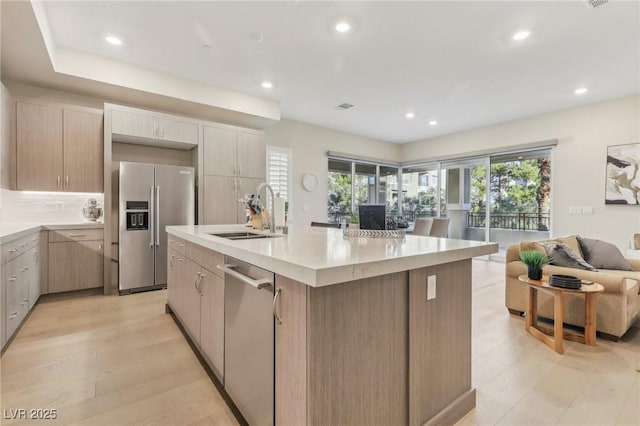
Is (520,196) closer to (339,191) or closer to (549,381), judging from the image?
(339,191)

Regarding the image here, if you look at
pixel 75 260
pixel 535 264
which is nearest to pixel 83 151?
pixel 75 260

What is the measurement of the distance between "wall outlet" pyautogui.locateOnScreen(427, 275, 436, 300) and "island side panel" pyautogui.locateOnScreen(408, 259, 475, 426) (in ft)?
0.06

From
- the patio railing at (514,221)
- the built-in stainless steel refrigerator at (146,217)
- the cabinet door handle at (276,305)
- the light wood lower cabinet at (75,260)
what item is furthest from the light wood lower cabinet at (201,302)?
the patio railing at (514,221)

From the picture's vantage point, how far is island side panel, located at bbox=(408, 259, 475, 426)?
136 centimetres

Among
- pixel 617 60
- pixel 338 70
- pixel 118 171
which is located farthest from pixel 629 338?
pixel 118 171

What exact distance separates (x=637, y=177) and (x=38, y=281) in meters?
8.07

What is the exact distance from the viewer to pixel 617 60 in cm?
348

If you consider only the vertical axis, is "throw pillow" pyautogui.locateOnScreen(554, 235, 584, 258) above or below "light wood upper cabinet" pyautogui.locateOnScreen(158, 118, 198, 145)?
below

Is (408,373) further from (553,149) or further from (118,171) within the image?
(553,149)

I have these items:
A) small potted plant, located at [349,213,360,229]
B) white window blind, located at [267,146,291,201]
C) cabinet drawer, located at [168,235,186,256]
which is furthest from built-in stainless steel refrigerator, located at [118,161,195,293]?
small potted plant, located at [349,213,360,229]

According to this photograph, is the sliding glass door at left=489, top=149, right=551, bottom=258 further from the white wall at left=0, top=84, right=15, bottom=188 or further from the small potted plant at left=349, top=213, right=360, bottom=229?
the white wall at left=0, top=84, right=15, bottom=188

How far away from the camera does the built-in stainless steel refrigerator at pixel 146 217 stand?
3.85 metres

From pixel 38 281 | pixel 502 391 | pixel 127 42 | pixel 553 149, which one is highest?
pixel 127 42

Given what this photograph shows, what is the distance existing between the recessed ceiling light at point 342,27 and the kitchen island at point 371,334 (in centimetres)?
236
